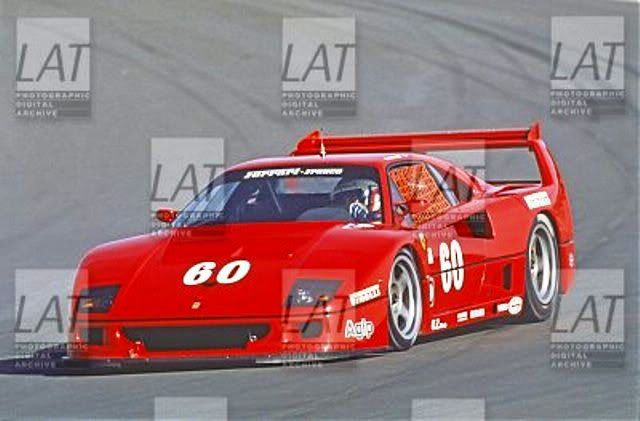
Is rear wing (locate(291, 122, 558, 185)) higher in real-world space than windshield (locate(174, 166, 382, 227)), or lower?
higher

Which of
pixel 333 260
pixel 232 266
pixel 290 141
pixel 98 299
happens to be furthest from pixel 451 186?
pixel 290 141

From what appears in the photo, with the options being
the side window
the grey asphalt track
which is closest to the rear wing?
the side window

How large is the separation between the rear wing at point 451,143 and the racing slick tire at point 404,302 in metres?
1.36

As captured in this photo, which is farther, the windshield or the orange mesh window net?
the orange mesh window net

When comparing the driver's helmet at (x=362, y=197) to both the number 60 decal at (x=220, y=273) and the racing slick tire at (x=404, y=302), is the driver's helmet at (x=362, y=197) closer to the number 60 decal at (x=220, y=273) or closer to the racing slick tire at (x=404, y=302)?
the racing slick tire at (x=404, y=302)

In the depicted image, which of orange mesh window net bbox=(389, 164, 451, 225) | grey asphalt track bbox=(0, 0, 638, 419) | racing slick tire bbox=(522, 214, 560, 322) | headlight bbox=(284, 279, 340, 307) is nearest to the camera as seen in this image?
headlight bbox=(284, 279, 340, 307)

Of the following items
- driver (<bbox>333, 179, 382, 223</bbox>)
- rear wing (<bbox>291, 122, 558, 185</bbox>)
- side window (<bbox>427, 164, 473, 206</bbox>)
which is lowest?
driver (<bbox>333, 179, 382, 223</bbox>)

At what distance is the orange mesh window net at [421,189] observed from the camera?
28.5 feet

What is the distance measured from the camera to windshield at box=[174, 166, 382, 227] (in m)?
8.52

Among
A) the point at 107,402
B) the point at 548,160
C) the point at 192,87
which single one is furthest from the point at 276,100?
the point at 107,402

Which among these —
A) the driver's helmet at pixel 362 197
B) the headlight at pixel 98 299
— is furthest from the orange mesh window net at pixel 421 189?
the headlight at pixel 98 299

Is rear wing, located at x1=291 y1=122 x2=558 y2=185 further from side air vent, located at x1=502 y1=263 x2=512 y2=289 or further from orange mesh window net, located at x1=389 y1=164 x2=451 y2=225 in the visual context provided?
side air vent, located at x1=502 y1=263 x2=512 y2=289

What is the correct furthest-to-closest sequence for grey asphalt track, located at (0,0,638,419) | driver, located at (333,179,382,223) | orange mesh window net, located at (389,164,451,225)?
orange mesh window net, located at (389,164,451,225), driver, located at (333,179,382,223), grey asphalt track, located at (0,0,638,419)

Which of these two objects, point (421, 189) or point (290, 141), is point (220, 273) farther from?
point (290, 141)
